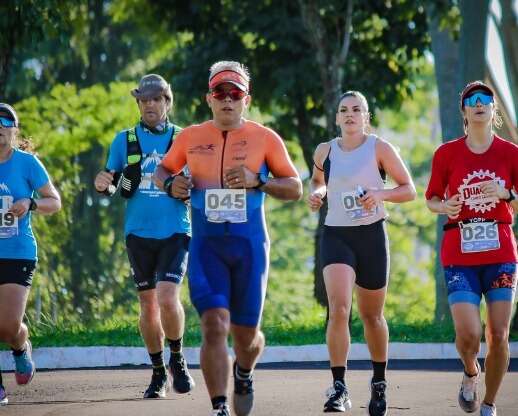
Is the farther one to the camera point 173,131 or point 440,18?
point 440,18

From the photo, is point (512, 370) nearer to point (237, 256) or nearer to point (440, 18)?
point (237, 256)

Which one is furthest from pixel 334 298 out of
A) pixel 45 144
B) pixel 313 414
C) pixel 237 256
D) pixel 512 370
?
pixel 45 144

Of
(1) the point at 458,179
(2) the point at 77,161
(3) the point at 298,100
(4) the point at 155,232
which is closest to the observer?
(1) the point at 458,179

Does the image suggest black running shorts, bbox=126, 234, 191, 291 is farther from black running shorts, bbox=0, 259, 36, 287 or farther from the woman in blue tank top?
black running shorts, bbox=0, 259, 36, 287

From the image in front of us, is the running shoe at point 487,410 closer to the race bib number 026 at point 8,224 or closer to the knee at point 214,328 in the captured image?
the knee at point 214,328

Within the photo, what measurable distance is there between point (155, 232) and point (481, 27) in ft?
34.2

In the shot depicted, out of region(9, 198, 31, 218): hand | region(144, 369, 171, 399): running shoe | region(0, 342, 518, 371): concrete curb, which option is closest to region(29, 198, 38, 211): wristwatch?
region(9, 198, 31, 218): hand

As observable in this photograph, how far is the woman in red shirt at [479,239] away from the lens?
9.02 meters

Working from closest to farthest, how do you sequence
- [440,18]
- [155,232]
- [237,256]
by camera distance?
1. [237,256]
2. [155,232]
3. [440,18]

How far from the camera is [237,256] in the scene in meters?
8.55

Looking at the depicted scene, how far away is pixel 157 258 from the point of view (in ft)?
35.6

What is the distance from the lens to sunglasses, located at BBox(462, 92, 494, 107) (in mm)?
9250

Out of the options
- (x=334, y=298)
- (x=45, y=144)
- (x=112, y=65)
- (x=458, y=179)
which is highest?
(x=112, y=65)

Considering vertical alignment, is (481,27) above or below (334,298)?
above
